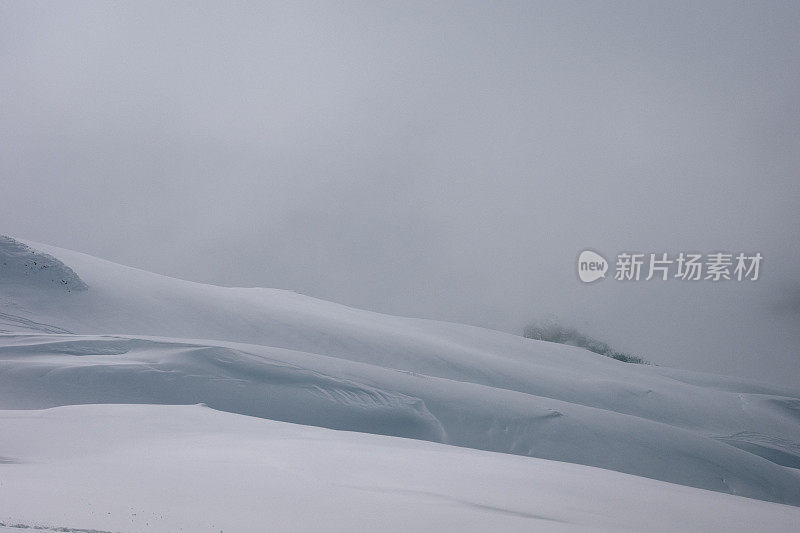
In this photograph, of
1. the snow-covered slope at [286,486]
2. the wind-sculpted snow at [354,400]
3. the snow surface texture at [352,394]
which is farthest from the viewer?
the wind-sculpted snow at [354,400]

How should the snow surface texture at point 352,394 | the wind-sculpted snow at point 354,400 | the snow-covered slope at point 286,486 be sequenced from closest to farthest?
the snow-covered slope at point 286,486
the snow surface texture at point 352,394
the wind-sculpted snow at point 354,400

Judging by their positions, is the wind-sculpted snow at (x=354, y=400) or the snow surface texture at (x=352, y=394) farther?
the wind-sculpted snow at (x=354, y=400)

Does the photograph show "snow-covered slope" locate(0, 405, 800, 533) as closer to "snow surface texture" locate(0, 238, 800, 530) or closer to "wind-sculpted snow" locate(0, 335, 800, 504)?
"snow surface texture" locate(0, 238, 800, 530)

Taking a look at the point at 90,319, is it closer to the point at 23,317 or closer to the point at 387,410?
the point at 23,317

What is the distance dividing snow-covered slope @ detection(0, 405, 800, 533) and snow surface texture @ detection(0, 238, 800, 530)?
39 mm

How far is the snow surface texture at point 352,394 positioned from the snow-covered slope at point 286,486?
0.04 meters

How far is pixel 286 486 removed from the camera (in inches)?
127

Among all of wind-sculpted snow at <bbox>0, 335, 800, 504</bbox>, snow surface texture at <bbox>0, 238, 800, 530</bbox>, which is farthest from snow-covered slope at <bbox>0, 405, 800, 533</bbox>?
wind-sculpted snow at <bbox>0, 335, 800, 504</bbox>

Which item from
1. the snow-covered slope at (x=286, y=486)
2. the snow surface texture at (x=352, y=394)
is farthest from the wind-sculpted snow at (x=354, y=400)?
the snow-covered slope at (x=286, y=486)

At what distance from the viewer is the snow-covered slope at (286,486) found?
2.71 meters

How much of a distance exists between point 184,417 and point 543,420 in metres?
4.27

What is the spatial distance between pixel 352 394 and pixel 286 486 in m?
4.21

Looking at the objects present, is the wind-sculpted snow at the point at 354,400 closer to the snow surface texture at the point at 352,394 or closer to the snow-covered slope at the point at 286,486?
the snow surface texture at the point at 352,394

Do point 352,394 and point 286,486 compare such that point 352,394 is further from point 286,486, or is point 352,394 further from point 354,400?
→ point 286,486
